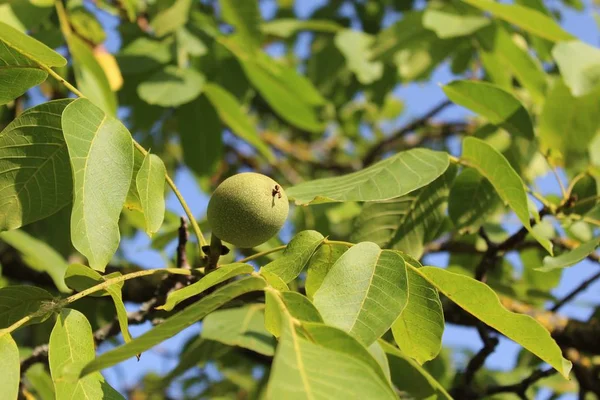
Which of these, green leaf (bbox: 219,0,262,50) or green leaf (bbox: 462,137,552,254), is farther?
green leaf (bbox: 219,0,262,50)

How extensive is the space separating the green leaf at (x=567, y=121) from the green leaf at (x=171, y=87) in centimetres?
123

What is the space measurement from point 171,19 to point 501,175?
1.42m

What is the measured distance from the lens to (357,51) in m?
3.26

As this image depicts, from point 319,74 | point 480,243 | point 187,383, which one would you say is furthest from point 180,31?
point 187,383

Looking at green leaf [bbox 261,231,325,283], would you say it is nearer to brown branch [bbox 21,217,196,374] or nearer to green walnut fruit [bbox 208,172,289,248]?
green walnut fruit [bbox 208,172,289,248]

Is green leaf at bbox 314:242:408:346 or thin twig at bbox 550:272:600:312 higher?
green leaf at bbox 314:242:408:346

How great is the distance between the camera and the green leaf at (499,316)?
1.22 metres

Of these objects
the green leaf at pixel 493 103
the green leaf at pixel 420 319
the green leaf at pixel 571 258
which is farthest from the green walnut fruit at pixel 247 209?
the green leaf at pixel 493 103

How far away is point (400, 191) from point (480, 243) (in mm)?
1403

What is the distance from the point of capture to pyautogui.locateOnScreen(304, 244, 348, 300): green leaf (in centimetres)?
142

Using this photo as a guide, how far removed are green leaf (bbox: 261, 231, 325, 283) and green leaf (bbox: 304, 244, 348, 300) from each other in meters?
0.03

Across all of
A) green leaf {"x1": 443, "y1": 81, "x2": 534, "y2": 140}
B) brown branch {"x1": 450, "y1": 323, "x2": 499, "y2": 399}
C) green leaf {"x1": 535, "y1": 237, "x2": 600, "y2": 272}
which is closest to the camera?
green leaf {"x1": 535, "y1": 237, "x2": 600, "y2": 272}

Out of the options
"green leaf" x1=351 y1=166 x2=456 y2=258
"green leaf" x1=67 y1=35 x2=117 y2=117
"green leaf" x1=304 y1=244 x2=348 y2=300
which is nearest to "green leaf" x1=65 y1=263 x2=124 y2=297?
"green leaf" x1=304 y1=244 x2=348 y2=300

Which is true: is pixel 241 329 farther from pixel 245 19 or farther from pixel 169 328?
pixel 245 19
